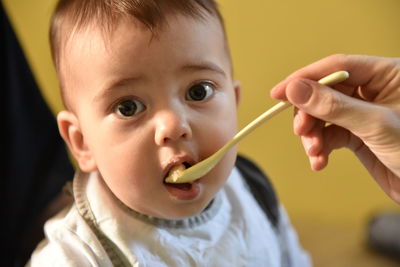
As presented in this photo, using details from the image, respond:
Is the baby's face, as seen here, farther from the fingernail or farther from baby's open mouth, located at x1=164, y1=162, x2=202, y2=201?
the fingernail

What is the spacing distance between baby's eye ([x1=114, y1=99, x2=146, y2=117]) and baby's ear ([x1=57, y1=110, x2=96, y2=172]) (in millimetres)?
105

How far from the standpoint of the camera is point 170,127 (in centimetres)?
51

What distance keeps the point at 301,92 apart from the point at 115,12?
0.26 meters

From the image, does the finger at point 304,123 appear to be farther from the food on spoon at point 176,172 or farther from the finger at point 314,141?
the food on spoon at point 176,172

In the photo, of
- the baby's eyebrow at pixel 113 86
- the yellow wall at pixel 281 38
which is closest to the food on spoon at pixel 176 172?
the baby's eyebrow at pixel 113 86

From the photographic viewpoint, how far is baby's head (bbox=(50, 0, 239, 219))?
20.3 inches

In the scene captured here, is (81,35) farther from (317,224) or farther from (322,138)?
(317,224)

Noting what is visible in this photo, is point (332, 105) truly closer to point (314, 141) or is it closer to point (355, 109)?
point (355, 109)

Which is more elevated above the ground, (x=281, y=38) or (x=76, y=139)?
(x=76, y=139)

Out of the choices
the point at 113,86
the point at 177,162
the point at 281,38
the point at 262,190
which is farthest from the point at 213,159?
the point at 281,38

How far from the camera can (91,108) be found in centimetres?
56

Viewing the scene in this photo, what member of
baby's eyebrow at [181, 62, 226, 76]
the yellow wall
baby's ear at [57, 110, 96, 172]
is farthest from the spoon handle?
the yellow wall

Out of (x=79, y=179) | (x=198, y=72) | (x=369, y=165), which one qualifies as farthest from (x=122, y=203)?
(x=369, y=165)

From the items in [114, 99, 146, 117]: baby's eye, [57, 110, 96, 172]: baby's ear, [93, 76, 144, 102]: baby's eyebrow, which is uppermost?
[93, 76, 144, 102]: baby's eyebrow
